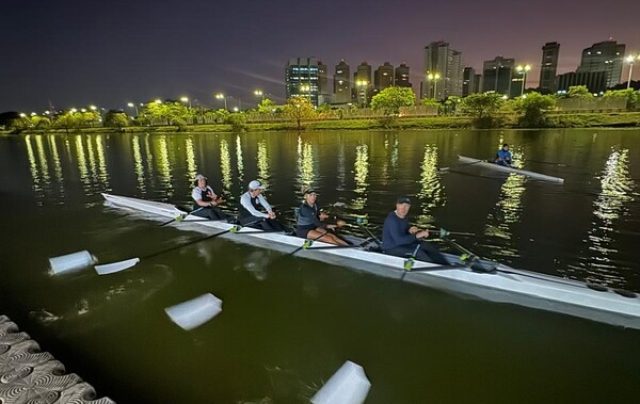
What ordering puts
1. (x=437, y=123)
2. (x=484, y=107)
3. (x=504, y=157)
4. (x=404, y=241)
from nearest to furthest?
(x=404, y=241), (x=504, y=157), (x=437, y=123), (x=484, y=107)

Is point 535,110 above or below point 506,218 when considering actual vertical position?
above

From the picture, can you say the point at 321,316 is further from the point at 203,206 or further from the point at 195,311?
the point at 203,206

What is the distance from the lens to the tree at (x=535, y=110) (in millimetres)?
71375

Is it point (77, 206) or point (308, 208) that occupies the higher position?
point (308, 208)

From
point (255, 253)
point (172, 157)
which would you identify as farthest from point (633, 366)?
point (172, 157)

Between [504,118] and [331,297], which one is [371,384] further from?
[504,118]

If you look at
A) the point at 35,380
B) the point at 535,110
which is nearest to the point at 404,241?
the point at 35,380

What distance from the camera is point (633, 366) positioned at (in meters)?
6.29

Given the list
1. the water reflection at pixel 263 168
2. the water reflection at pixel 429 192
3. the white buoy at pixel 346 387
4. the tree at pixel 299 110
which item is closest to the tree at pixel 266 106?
the tree at pixel 299 110

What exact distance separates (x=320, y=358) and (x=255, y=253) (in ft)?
17.7

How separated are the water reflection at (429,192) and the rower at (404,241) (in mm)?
5279

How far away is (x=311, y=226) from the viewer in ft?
35.3

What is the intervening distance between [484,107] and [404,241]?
270ft

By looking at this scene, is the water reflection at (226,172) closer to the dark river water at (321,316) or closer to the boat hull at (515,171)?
the dark river water at (321,316)
